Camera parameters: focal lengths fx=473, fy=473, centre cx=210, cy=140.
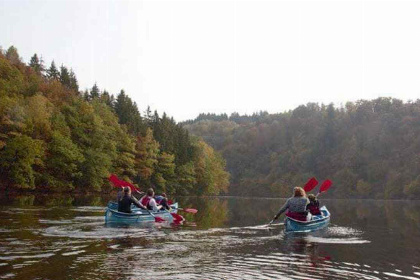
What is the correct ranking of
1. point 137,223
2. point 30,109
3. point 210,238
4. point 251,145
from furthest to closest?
point 251,145
point 30,109
point 137,223
point 210,238

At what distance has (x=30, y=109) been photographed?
53844mm

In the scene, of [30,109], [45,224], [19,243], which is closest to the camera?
[19,243]

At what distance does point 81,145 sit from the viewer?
61.3 meters

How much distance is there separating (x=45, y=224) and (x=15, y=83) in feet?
158

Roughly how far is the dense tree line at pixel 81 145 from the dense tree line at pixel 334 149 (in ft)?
145

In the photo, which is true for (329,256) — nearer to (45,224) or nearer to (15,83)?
(45,224)

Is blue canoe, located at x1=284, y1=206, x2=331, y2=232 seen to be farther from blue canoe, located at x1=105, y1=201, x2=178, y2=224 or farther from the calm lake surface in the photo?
blue canoe, located at x1=105, y1=201, x2=178, y2=224

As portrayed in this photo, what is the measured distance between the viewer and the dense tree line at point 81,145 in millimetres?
49531

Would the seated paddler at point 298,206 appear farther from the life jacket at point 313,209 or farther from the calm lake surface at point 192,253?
the life jacket at point 313,209

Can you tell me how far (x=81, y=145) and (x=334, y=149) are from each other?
323 feet

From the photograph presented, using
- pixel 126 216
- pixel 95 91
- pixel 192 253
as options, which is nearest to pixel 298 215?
pixel 126 216

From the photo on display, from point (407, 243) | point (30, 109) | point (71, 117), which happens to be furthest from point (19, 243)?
point (71, 117)

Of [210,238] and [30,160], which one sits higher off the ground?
[30,160]

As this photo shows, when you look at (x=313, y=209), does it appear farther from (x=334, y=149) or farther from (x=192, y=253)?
(x=334, y=149)
